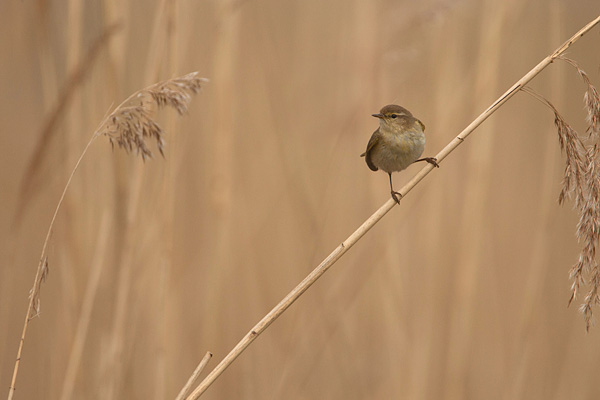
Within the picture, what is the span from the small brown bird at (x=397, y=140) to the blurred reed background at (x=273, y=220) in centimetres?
13

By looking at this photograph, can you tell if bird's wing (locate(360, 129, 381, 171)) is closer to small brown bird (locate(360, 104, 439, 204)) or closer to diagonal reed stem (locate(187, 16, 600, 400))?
small brown bird (locate(360, 104, 439, 204))

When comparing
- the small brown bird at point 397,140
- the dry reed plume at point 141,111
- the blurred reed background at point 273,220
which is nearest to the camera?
the dry reed plume at point 141,111

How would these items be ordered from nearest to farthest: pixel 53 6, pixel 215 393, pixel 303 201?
pixel 53 6, pixel 303 201, pixel 215 393

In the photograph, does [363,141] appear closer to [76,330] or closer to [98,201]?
[98,201]

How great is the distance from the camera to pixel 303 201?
79.1 inches

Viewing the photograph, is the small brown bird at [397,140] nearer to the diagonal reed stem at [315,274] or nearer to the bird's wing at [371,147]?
the bird's wing at [371,147]

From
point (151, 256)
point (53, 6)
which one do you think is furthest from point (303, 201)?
point (53, 6)

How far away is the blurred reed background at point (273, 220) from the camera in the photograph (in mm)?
1658

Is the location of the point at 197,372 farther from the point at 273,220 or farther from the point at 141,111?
the point at 273,220

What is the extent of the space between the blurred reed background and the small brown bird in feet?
0.43

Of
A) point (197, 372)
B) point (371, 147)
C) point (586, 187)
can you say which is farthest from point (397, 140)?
point (197, 372)

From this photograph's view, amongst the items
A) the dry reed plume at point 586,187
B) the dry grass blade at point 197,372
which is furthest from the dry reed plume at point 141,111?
the dry reed plume at point 586,187

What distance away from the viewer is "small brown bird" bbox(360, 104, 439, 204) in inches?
71.3

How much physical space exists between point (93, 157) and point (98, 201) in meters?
0.14
